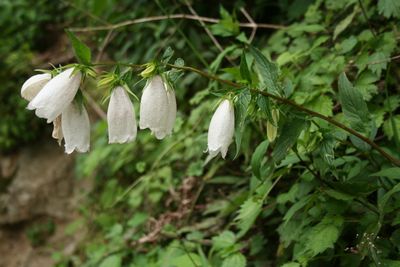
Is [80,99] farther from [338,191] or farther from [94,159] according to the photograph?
[94,159]

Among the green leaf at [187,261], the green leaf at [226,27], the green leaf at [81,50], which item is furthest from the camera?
the green leaf at [226,27]

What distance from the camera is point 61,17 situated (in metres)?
4.86

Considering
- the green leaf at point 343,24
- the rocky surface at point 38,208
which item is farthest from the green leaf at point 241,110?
the rocky surface at point 38,208

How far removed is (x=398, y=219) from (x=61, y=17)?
13.6 feet

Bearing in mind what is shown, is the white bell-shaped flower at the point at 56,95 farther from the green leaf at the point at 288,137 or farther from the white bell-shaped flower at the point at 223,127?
the green leaf at the point at 288,137

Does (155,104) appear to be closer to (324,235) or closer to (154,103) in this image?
(154,103)

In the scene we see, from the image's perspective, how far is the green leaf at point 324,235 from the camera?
1.60 meters

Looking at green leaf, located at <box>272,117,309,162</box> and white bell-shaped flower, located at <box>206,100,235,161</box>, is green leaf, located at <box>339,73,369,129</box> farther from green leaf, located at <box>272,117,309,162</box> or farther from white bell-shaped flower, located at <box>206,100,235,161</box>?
white bell-shaped flower, located at <box>206,100,235,161</box>

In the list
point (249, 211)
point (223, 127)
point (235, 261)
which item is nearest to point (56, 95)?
point (223, 127)

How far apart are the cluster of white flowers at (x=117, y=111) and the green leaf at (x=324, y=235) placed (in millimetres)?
459

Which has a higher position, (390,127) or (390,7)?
(390,7)

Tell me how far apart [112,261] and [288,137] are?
5.24 feet

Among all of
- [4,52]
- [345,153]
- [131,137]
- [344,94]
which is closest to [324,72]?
[345,153]

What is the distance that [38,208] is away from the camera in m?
4.52
